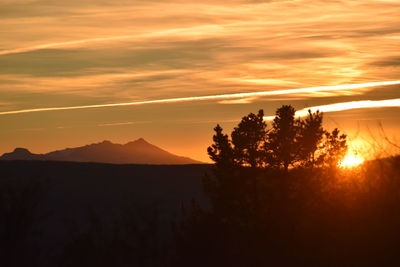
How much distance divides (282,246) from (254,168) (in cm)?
4208

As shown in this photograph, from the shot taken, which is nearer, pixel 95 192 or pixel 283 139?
pixel 283 139

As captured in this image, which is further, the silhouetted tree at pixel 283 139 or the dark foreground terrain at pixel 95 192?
the dark foreground terrain at pixel 95 192

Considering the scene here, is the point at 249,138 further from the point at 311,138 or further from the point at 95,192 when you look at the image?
the point at 95,192

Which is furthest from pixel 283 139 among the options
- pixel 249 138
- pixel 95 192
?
pixel 95 192

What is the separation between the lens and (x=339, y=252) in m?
11.1

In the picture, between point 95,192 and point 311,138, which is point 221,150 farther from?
point 95,192

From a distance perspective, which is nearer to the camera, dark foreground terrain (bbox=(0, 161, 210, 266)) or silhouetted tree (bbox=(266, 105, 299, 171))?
silhouetted tree (bbox=(266, 105, 299, 171))

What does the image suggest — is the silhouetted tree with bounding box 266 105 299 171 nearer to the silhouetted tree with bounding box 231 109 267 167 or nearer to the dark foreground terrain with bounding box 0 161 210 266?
the silhouetted tree with bounding box 231 109 267 167

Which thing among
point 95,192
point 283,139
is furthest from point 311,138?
point 95,192

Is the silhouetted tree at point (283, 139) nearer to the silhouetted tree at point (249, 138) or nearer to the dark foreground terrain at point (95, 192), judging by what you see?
the silhouetted tree at point (249, 138)

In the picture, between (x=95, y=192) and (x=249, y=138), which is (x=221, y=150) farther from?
(x=95, y=192)

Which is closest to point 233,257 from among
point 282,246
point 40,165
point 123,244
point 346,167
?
point 282,246

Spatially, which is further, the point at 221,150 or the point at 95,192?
the point at 95,192

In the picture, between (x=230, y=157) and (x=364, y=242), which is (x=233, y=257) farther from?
(x=230, y=157)
